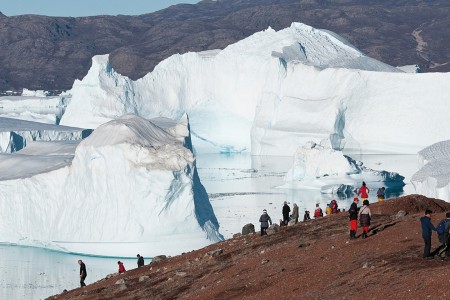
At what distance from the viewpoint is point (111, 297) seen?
1719 centimetres

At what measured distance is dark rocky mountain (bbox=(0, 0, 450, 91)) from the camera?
14962 cm

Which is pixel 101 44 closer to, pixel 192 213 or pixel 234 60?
pixel 234 60

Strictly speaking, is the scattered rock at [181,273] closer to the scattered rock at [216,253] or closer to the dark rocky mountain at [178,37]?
the scattered rock at [216,253]

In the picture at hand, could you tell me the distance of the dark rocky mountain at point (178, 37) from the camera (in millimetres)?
149625

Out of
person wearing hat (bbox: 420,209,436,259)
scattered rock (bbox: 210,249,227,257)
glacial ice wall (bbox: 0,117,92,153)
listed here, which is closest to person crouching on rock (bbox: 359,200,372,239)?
person wearing hat (bbox: 420,209,436,259)

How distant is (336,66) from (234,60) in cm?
757

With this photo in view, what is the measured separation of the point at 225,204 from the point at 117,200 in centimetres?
1083

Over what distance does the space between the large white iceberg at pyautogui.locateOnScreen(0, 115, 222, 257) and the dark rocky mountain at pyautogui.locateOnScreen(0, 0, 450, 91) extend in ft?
353

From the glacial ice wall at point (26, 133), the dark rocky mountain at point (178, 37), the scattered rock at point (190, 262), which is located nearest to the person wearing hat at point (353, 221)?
the scattered rock at point (190, 262)

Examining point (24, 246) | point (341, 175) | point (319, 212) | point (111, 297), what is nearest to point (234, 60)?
point (341, 175)

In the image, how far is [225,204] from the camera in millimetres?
38625

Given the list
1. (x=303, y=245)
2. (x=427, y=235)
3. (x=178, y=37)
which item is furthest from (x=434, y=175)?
(x=178, y=37)

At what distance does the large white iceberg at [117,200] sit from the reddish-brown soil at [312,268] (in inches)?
287

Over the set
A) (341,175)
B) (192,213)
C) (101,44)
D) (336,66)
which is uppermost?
(101,44)
